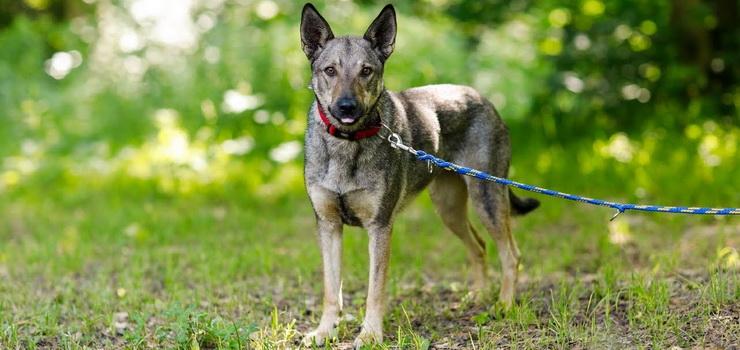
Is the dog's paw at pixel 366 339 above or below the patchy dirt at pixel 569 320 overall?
below

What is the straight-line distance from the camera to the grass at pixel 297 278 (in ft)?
14.7

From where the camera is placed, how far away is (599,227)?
290 inches

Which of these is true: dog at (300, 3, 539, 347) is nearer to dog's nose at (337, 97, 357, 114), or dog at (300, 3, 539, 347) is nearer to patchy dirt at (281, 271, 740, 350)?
dog's nose at (337, 97, 357, 114)

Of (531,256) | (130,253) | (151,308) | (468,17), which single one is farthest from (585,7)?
(151,308)

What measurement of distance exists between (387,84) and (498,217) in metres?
3.97

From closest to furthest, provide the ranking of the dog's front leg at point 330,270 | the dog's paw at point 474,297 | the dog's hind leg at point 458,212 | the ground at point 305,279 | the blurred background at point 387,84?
1. the ground at point 305,279
2. the dog's front leg at point 330,270
3. the dog's paw at point 474,297
4. the dog's hind leg at point 458,212
5. the blurred background at point 387,84

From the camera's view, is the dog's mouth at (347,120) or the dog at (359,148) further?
the dog at (359,148)

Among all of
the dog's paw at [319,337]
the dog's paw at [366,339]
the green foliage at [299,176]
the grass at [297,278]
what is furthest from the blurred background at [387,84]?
the dog's paw at [366,339]

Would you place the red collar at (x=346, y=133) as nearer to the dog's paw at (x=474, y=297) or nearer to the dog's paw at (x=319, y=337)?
the dog's paw at (x=319, y=337)

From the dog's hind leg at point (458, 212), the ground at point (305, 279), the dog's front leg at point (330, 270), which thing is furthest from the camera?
the dog's hind leg at point (458, 212)

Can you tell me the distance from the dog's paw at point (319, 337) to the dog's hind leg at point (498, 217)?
134 centimetres

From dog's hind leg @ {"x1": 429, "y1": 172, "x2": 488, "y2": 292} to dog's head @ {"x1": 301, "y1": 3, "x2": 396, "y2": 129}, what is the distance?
1.42 metres

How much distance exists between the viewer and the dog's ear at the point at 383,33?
4.66 m

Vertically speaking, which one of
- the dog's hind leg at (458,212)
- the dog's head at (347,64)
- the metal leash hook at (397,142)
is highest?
the dog's head at (347,64)
